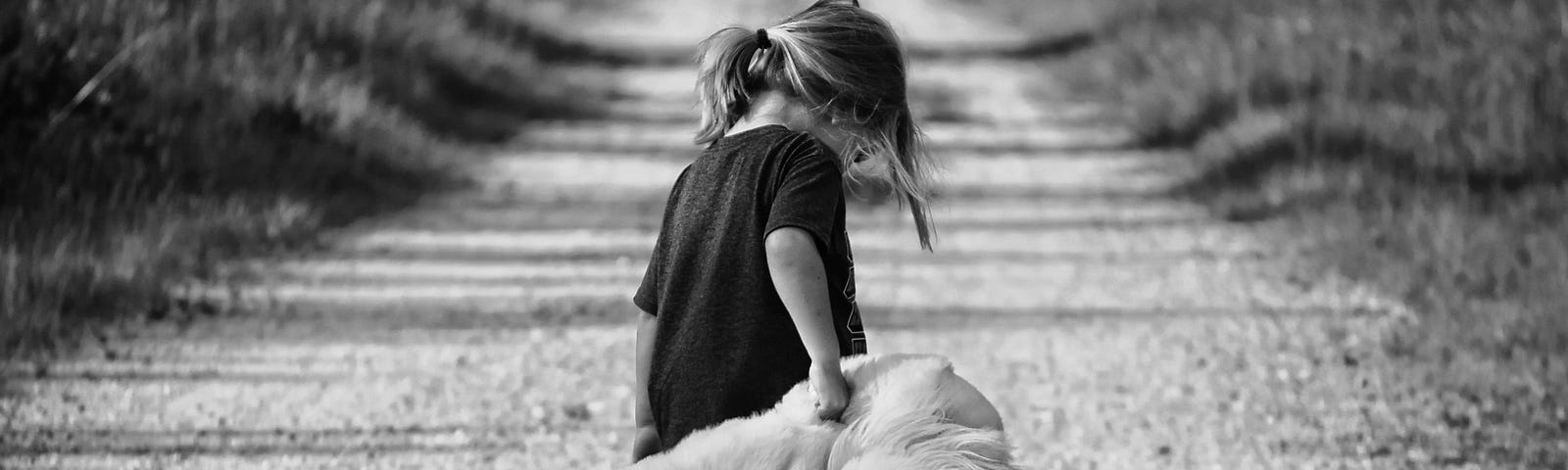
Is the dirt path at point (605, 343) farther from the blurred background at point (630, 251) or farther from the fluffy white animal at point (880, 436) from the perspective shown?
the fluffy white animal at point (880, 436)

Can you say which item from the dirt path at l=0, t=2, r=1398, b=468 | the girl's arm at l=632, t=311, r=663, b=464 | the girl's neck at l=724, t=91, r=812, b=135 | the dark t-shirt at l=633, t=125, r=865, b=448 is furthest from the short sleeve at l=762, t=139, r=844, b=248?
the dirt path at l=0, t=2, r=1398, b=468

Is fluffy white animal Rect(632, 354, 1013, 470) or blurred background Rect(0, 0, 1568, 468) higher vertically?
fluffy white animal Rect(632, 354, 1013, 470)

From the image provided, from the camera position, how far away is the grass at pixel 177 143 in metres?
6.55

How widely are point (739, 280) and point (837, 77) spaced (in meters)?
0.38

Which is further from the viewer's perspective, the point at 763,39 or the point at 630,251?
the point at 630,251

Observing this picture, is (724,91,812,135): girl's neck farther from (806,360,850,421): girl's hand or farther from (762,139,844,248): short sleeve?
(806,360,850,421): girl's hand

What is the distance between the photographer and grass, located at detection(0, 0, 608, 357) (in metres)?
6.55

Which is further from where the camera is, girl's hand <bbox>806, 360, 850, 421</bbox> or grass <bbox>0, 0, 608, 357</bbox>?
grass <bbox>0, 0, 608, 357</bbox>

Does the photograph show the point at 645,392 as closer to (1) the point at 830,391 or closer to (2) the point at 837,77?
(1) the point at 830,391

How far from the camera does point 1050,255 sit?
8234 mm

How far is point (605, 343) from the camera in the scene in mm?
6344

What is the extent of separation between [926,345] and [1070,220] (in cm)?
313

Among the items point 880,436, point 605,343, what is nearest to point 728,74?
point 880,436

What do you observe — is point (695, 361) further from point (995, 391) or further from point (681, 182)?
point (995, 391)
